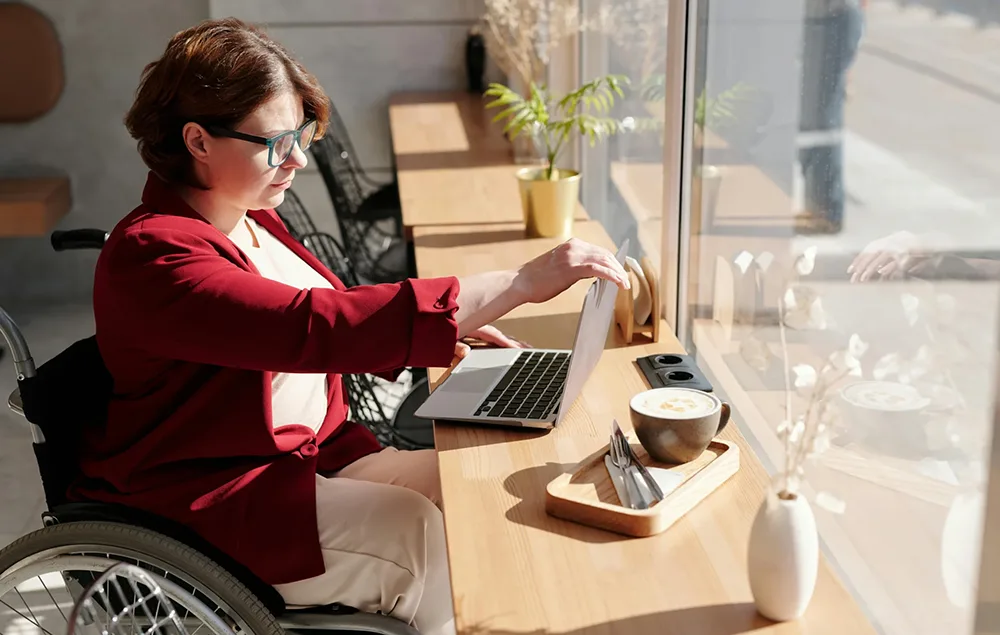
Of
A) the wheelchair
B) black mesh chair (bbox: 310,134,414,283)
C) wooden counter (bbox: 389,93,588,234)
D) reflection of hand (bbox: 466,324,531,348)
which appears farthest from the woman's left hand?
black mesh chair (bbox: 310,134,414,283)

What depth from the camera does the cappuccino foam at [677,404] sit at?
1.42 metres

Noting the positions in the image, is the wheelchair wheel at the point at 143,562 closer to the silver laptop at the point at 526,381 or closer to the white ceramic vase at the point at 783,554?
the silver laptop at the point at 526,381

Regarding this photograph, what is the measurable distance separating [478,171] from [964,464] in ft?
8.25

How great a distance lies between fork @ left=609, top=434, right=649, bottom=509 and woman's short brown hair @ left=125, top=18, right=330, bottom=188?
2.42 ft

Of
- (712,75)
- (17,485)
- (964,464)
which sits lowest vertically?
(17,485)

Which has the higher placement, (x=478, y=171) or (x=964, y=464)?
(x=964, y=464)

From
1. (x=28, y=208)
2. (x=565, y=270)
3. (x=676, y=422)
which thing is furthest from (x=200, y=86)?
(x=28, y=208)

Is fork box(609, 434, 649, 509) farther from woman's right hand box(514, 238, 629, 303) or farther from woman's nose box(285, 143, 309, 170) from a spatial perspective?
woman's nose box(285, 143, 309, 170)

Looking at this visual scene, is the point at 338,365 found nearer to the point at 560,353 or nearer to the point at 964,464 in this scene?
A: the point at 560,353

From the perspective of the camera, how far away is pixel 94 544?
4.42 feet

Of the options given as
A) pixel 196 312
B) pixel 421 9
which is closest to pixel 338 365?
pixel 196 312

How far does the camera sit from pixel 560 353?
1.89 m

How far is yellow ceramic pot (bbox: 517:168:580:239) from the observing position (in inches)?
102

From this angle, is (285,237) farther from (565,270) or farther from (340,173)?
(340,173)
